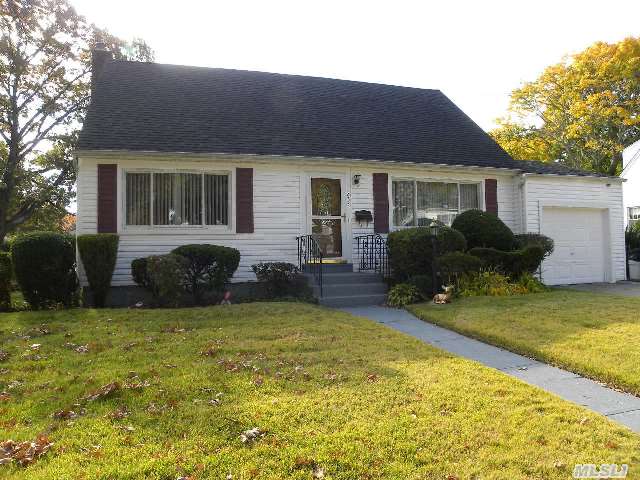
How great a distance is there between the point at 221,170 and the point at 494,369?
7.88 metres

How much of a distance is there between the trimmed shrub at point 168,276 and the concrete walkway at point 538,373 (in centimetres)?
407

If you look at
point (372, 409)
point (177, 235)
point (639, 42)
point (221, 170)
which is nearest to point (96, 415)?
point (372, 409)

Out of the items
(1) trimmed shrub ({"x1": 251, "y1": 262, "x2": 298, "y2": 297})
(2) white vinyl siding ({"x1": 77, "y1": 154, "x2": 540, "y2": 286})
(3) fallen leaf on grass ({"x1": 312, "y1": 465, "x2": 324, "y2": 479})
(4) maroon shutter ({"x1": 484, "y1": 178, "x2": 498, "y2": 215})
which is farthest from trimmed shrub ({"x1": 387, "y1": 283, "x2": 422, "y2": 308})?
(3) fallen leaf on grass ({"x1": 312, "y1": 465, "x2": 324, "y2": 479})

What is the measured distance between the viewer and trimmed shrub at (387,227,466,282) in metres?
10.1

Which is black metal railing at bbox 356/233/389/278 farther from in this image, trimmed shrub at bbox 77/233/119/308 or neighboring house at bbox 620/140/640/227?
neighboring house at bbox 620/140/640/227

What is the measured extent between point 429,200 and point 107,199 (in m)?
8.17

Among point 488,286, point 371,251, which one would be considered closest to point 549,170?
point 488,286

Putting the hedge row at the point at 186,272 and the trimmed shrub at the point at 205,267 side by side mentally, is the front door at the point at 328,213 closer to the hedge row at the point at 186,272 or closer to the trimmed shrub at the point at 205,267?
the hedge row at the point at 186,272

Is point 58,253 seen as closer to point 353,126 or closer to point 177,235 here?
point 177,235

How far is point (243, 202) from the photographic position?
10.9m

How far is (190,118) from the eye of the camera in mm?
11742

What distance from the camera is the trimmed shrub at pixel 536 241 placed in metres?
11.6

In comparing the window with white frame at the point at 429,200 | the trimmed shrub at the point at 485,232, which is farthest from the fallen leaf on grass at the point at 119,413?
the window with white frame at the point at 429,200

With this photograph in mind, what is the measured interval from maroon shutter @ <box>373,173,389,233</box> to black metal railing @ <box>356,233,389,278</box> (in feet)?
1.12
